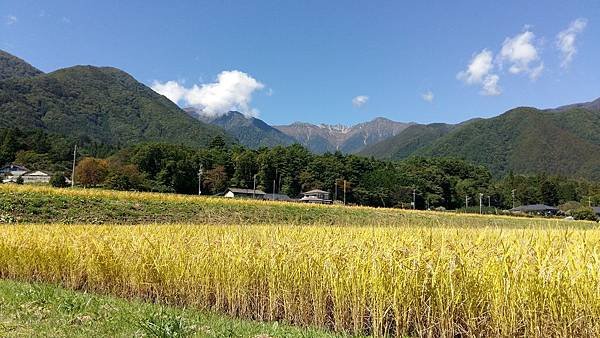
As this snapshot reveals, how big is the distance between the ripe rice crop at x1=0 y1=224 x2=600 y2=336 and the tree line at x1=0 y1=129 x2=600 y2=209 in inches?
3368

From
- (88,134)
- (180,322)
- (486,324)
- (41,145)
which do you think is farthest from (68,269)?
(88,134)

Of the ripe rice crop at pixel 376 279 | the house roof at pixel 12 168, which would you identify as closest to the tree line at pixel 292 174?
the house roof at pixel 12 168

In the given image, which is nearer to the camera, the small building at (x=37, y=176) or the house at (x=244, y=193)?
the small building at (x=37, y=176)

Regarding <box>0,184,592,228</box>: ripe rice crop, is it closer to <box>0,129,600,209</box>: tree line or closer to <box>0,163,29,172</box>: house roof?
<box>0,129,600,209</box>: tree line

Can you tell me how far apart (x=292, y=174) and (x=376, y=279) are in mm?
105657

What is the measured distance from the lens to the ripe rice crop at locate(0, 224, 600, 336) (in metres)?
4.37

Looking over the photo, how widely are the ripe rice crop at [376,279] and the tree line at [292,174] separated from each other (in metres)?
85.5

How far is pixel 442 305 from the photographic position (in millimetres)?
4699

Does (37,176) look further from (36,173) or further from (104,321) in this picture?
(104,321)

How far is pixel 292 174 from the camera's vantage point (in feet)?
363

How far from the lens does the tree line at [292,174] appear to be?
95438 mm

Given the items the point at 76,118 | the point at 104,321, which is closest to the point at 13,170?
the point at 76,118

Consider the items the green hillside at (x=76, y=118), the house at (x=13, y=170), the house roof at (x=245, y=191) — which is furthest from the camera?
the green hillside at (x=76, y=118)

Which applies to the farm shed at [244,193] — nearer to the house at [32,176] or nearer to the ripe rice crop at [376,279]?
the house at [32,176]
